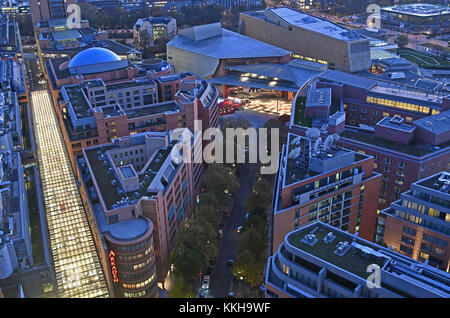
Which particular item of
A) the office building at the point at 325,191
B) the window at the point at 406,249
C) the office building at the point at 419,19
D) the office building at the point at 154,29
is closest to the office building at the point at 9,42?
the office building at the point at 154,29

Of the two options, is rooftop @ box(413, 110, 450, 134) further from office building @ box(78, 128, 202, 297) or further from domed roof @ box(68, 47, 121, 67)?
domed roof @ box(68, 47, 121, 67)

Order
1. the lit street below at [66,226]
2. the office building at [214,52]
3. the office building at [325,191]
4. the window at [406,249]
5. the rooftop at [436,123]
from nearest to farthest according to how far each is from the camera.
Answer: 1. the window at [406,249]
2. the office building at [325,191]
3. the lit street below at [66,226]
4. the rooftop at [436,123]
5. the office building at [214,52]

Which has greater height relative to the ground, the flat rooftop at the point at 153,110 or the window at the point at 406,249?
the flat rooftop at the point at 153,110

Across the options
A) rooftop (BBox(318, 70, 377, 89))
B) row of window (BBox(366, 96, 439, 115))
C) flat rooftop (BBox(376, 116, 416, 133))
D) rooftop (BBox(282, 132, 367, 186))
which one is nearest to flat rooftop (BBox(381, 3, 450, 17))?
rooftop (BBox(318, 70, 377, 89))

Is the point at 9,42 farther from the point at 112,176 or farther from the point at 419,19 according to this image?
the point at 419,19

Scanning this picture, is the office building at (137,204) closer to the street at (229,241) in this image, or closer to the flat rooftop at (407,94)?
the street at (229,241)

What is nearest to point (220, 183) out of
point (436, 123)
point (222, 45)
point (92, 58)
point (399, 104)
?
point (436, 123)

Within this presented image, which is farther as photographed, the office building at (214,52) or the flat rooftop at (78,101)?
the office building at (214,52)
